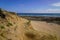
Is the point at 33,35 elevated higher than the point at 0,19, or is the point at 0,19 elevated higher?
the point at 0,19

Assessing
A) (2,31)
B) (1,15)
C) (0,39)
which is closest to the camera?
(0,39)

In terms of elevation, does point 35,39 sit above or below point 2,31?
below

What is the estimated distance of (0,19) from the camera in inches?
271

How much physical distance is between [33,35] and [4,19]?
5.38ft

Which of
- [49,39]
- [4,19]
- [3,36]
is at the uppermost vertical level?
[4,19]

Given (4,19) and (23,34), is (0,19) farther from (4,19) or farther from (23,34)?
(23,34)

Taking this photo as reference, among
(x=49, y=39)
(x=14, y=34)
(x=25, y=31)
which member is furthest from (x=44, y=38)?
(x=14, y=34)

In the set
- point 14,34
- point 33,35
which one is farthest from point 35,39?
point 14,34

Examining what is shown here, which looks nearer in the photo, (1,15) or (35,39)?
(35,39)

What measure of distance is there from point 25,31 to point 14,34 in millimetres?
1231

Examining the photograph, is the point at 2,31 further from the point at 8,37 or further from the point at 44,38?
the point at 44,38

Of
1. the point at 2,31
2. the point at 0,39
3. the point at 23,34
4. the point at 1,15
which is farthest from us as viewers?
the point at 1,15

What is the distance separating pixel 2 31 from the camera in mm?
5738

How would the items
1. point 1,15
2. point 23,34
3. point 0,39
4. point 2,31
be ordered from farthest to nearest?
point 1,15 < point 23,34 < point 2,31 < point 0,39
